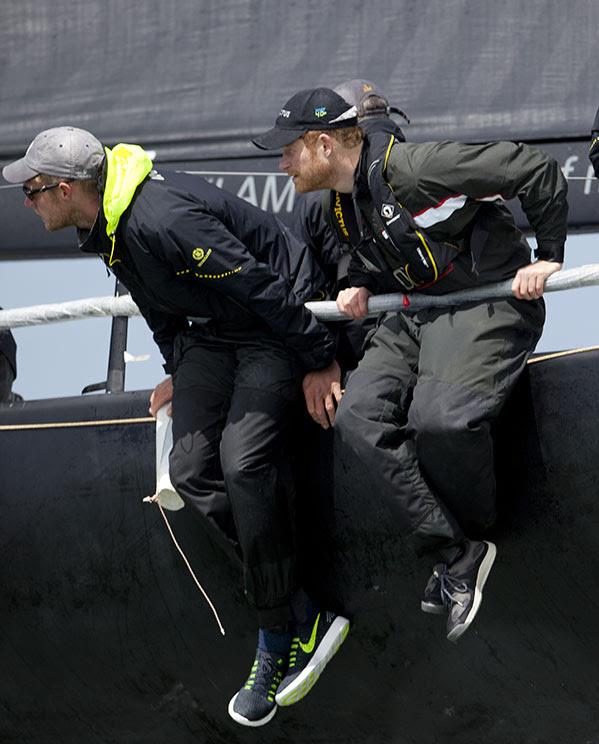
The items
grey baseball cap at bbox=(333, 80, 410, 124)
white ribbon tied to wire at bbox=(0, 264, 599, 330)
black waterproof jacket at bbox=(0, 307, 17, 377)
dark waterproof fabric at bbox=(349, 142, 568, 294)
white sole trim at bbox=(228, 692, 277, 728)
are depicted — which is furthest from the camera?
black waterproof jacket at bbox=(0, 307, 17, 377)

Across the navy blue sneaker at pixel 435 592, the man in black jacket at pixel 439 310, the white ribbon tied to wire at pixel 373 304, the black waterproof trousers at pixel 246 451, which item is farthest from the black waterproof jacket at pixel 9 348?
the navy blue sneaker at pixel 435 592

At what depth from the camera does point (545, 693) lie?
11.0 feet

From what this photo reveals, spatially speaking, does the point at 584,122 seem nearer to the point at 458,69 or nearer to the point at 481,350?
the point at 458,69

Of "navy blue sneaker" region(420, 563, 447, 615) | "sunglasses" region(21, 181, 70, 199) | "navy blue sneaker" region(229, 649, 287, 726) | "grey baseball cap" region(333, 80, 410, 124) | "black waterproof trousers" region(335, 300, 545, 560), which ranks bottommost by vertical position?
"navy blue sneaker" region(229, 649, 287, 726)

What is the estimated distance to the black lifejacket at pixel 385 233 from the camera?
313cm

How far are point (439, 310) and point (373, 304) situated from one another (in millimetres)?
144

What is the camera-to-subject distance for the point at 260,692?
331 cm

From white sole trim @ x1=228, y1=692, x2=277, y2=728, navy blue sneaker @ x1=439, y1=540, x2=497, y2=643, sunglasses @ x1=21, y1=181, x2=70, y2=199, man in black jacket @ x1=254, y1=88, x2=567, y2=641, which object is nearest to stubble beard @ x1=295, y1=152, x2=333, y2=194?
man in black jacket @ x1=254, y1=88, x2=567, y2=641

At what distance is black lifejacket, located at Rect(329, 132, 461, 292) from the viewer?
313 centimetres

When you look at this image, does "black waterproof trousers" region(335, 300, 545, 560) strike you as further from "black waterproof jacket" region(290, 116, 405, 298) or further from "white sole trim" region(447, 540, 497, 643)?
"black waterproof jacket" region(290, 116, 405, 298)

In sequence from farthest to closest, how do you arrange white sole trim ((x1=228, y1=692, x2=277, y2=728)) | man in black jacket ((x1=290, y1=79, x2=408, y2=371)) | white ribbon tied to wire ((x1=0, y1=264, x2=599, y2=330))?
man in black jacket ((x1=290, y1=79, x2=408, y2=371)) → white sole trim ((x1=228, y1=692, x2=277, y2=728)) → white ribbon tied to wire ((x1=0, y1=264, x2=599, y2=330))

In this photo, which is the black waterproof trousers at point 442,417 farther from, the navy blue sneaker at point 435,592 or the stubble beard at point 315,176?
the stubble beard at point 315,176

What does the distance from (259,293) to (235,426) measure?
0.24m

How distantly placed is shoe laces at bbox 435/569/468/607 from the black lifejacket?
51 centimetres
